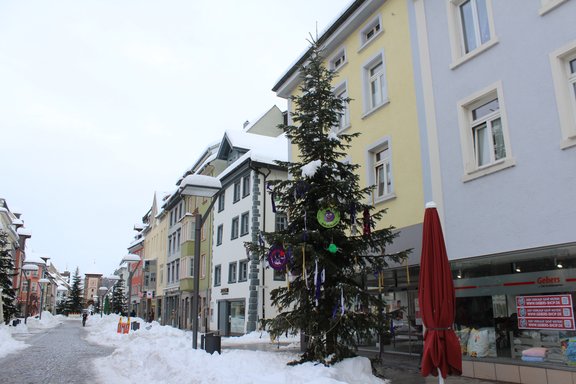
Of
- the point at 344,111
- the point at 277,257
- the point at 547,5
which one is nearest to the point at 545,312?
the point at 277,257

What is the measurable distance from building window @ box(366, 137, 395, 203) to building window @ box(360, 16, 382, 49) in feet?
12.0

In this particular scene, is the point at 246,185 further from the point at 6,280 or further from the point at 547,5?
the point at 6,280

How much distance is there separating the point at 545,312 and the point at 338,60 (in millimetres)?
11839

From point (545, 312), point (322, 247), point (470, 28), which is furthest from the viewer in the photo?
point (470, 28)

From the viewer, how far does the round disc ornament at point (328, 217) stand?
35.1 ft

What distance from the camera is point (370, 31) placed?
17.0 meters

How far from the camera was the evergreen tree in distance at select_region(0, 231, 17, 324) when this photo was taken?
1634 inches

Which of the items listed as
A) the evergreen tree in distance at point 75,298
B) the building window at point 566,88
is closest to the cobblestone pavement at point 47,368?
the building window at point 566,88

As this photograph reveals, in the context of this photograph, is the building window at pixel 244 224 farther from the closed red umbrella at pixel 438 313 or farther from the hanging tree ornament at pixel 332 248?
the closed red umbrella at pixel 438 313

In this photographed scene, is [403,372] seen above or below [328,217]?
below

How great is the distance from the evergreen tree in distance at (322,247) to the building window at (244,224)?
A: 19.3 metres

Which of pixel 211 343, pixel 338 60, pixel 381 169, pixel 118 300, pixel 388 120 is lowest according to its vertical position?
pixel 211 343

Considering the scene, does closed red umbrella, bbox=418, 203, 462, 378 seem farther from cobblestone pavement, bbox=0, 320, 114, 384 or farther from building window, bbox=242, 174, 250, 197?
building window, bbox=242, 174, 250, 197

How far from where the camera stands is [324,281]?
1056cm
